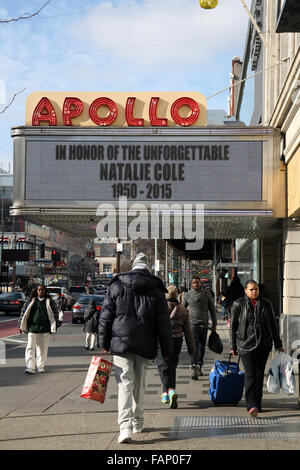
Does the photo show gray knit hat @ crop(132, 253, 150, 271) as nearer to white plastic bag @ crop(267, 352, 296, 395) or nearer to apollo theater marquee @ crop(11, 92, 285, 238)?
white plastic bag @ crop(267, 352, 296, 395)

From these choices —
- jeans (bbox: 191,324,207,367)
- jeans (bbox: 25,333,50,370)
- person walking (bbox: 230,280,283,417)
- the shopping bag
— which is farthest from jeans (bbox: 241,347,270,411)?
jeans (bbox: 25,333,50,370)

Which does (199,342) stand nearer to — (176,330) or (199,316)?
(199,316)

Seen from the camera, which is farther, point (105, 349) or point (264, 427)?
point (264, 427)

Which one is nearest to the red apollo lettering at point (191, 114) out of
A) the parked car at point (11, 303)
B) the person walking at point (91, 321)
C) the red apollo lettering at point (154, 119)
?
the red apollo lettering at point (154, 119)

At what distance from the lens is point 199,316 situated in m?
11.6

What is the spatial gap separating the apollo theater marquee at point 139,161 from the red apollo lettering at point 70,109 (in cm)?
2

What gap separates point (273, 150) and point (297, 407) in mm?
6856

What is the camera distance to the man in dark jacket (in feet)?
21.1

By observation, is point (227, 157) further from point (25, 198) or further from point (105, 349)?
point (105, 349)

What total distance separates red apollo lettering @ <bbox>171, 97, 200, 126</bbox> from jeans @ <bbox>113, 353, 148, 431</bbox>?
9.31m

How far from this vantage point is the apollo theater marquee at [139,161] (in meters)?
14.1

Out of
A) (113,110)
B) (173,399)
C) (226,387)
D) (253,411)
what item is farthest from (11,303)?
(253,411)
